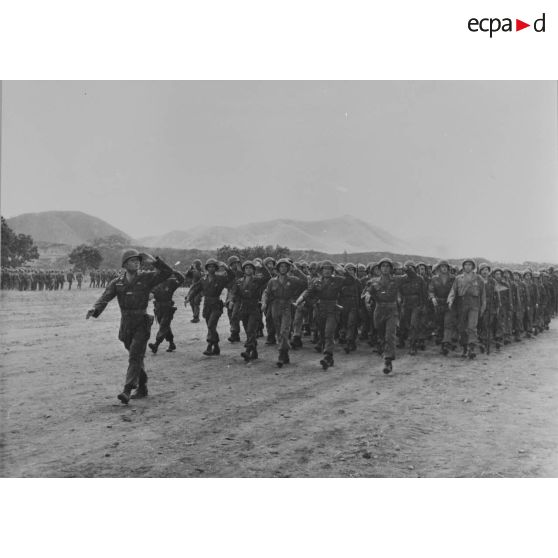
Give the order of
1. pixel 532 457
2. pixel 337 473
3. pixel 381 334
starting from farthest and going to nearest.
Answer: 1. pixel 381 334
2. pixel 532 457
3. pixel 337 473

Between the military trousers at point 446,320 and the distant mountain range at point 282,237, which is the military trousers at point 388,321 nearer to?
the military trousers at point 446,320

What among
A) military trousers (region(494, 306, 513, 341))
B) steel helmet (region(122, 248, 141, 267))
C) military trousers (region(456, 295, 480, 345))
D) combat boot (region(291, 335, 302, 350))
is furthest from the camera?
military trousers (region(494, 306, 513, 341))

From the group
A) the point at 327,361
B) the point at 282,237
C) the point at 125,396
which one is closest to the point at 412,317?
the point at 327,361

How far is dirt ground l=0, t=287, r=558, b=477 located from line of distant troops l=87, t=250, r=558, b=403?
1.83 ft

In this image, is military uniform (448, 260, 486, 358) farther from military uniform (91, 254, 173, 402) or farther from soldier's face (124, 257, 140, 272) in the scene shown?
soldier's face (124, 257, 140, 272)

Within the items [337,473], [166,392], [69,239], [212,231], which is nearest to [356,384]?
[166,392]

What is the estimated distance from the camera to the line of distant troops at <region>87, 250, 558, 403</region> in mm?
7242

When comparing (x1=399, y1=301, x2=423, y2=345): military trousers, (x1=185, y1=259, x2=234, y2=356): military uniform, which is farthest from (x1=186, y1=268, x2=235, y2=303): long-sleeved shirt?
(x1=399, y1=301, x2=423, y2=345): military trousers

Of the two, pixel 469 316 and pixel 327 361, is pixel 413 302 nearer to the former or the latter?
pixel 469 316

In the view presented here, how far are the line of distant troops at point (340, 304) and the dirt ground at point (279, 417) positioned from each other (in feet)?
1.83

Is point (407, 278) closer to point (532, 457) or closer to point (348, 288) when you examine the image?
point (348, 288)

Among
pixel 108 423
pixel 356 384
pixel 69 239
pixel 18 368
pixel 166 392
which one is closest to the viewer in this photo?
pixel 108 423

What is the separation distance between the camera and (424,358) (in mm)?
10773

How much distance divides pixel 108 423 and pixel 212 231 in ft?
203
